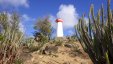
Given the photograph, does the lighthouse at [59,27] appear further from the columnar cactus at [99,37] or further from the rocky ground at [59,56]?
the columnar cactus at [99,37]

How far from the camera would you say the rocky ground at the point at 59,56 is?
35.6 ft

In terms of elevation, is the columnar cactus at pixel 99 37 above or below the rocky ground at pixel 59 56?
above

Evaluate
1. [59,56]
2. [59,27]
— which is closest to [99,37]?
[59,56]

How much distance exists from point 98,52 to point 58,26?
16985 millimetres

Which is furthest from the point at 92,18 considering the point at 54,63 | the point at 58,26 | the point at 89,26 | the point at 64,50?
the point at 58,26

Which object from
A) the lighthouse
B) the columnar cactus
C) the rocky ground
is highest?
the lighthouse

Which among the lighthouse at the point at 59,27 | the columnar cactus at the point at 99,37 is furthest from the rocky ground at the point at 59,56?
the lighthouse at the point at 59,27

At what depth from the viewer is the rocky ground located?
10839mm

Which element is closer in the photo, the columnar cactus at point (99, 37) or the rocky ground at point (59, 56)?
the columnar cactus at point (99, 37)

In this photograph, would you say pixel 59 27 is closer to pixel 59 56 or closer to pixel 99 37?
pixel 59 56

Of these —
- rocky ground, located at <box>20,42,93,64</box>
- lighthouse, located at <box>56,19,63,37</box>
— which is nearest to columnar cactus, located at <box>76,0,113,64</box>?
rocky ground, located at <box>20,42,93,64</box>

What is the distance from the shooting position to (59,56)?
463 inches

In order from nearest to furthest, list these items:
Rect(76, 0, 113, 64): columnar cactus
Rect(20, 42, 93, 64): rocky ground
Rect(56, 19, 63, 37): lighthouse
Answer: Rect(76, 0, 113, 64): columnar cactus < Rect(20, 42, 93, 64): rocky ground < Rect(56, 19, 63, 37): lighthouse

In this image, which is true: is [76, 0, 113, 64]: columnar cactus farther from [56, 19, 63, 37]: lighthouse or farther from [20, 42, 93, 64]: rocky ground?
[56, 19, 63, 37]: lighthouse
